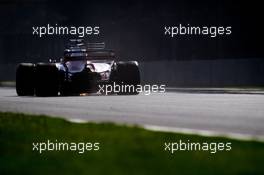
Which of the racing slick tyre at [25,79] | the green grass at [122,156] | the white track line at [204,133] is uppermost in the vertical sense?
the green grass at [122,156]

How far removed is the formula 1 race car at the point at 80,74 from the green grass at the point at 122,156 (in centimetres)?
1281

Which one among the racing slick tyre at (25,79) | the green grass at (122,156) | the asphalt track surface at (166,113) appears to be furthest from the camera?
the racing slick tyre at (25,79)

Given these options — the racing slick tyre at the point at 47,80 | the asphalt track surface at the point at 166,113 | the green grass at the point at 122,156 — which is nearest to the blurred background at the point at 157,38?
the racing slick tyre at the point at 47,80

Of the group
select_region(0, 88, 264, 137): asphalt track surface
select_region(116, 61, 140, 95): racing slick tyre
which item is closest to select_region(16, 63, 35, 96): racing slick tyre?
select_region(0, 88, 264, 137): asphalt track surface

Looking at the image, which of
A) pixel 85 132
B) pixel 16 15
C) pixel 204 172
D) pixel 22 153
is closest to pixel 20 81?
pixel 85 132

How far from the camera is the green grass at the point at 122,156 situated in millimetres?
9320

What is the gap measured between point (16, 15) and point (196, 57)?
17.9 meters

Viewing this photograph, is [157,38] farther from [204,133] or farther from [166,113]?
[204,133]

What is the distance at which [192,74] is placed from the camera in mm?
39188

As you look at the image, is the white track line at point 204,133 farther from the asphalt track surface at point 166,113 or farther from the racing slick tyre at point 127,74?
the racing slick tyre at point 127,74

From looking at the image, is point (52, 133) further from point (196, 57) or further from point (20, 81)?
point (196, 57)

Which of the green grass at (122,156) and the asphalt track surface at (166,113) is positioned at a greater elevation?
the green grass at (122,156)

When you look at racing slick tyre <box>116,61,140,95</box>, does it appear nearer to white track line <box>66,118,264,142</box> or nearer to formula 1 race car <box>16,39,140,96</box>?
formula 1 race car <box>16,39,140,96</box>

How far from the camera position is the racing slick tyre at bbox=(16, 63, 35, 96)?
27828mm
